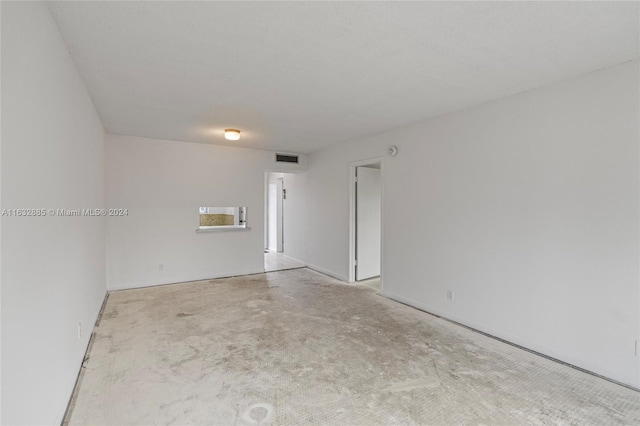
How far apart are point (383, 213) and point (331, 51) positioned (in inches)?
107

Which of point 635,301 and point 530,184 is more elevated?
point 530,184

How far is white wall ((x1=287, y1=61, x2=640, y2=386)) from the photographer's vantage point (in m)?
2.32

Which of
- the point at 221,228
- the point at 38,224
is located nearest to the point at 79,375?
the point at 38,224

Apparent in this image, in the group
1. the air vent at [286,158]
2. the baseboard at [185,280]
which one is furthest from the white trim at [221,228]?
the air vent at [286,158]

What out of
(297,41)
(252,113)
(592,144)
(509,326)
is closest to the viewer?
(297,41)

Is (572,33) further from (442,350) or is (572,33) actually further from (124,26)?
(124,26)

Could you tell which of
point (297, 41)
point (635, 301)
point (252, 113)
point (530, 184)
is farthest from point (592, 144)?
point (252, 113)

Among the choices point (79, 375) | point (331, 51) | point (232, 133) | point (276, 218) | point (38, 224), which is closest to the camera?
point (38, 224)

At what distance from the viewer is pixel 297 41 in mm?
2012

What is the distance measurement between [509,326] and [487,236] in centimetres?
89

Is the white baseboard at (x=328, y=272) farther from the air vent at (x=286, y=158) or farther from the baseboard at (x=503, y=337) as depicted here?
the air vent at (x=286, y=158)

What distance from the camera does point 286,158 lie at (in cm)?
610

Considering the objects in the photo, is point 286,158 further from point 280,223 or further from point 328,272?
point 280,223

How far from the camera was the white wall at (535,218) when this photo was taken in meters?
2.32
